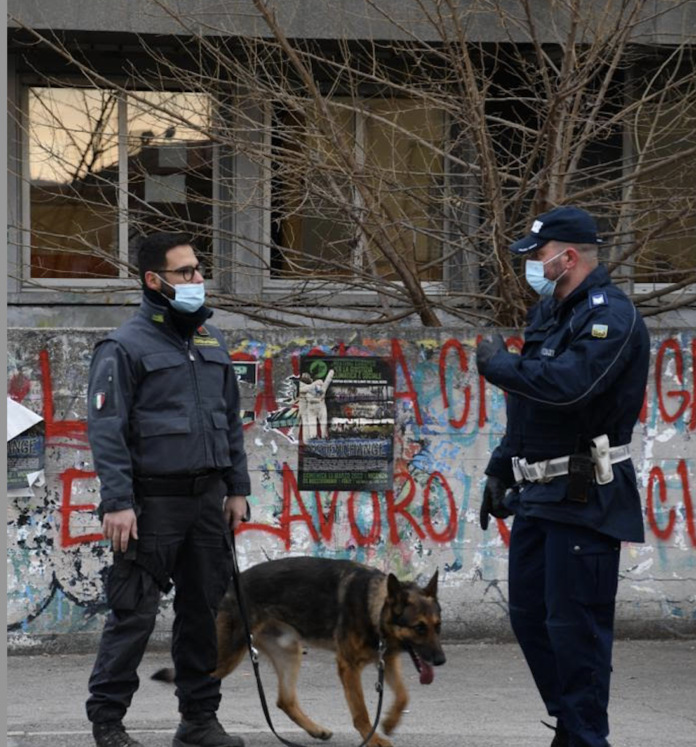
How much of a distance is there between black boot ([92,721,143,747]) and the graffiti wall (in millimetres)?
2448

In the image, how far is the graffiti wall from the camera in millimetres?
7586

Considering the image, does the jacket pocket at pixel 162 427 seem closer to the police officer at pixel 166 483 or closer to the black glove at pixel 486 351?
the police officer at pixel 166 483

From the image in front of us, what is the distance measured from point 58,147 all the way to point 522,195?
521 centimetres

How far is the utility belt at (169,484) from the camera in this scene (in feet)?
16.6

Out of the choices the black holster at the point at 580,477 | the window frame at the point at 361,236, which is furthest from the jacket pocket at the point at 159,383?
the window frame at the point at 361,236

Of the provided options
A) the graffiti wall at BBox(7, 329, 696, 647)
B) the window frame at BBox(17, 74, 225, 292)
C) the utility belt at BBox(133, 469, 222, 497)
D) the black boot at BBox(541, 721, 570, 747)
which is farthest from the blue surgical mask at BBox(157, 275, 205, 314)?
the window frame at BBox(17, 74, 225, 292)

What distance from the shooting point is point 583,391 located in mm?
4594

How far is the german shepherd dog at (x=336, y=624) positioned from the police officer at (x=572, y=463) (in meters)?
0.53

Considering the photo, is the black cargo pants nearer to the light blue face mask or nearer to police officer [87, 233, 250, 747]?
police officer [87, 233, 250, 747]

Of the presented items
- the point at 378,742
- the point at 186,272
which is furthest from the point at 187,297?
the point at 378,742

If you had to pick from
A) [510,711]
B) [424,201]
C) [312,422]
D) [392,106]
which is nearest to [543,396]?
[510,711]

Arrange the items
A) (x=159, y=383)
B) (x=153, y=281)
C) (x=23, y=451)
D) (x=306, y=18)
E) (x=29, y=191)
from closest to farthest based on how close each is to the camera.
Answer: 1. (x=159, y=383)
2. (x=153, y=281)
3. (x=23, y=451)
4. (x=306, y=18)
5. (x=29, y=191)

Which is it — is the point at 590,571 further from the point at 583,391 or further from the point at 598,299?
the point at 598,299

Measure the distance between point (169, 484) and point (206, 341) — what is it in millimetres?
608
